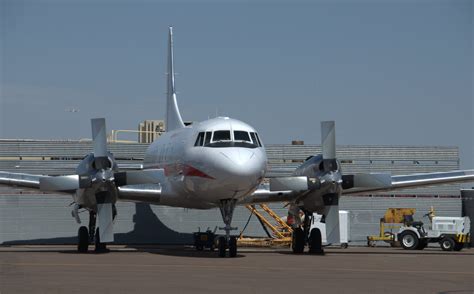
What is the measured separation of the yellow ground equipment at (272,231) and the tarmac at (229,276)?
1333 centimetres

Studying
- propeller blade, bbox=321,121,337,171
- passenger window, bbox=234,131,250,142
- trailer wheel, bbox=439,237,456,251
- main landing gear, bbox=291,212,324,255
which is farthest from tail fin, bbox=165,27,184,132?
trailer wheel, bbox=439,237,456,251

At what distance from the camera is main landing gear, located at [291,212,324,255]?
2600 centimetres

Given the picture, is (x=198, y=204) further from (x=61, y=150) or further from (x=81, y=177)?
(x=61, y=150)

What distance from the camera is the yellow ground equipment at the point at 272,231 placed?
3535 cm

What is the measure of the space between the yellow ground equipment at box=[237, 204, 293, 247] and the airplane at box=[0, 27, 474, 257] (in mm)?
7048

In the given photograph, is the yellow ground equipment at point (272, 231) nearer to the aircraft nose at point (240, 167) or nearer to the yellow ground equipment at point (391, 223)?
the yellow ground equipment at point (391, 223)

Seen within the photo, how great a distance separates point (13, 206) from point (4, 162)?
96.4 inches

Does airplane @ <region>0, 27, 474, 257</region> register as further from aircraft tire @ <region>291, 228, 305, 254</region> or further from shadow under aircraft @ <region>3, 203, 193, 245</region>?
shadow under aircraft @ <region>3, 203, 193, 245</region>

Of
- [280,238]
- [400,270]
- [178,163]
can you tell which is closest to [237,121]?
[178,163]

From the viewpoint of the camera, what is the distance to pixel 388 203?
4303cm

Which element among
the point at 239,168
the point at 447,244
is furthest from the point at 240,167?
the point at 447,244

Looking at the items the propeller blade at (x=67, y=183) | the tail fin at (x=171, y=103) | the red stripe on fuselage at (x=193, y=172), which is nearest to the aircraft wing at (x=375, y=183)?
the red stripe on fuselage at (x=193, y=172)

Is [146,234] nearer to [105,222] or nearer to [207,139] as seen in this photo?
[105,222]

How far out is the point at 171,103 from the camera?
36.7 metres
